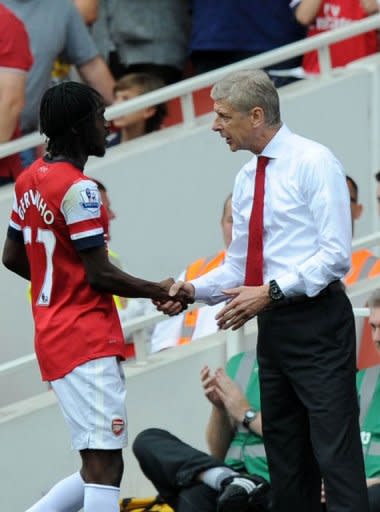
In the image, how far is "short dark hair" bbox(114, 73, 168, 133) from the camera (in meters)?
10.6

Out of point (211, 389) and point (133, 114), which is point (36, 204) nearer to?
point (211, 389)

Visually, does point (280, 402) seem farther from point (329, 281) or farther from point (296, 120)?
point (296, 120)

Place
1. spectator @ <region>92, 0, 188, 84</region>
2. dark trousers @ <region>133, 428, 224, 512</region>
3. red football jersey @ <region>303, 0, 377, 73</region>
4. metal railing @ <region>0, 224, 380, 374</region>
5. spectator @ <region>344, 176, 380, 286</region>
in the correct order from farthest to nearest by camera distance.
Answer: spectator @ <region>92, 0, 188, 84</region> → red football jersey @ <region>303, 0, 377, 73</region> → spectator @ <region>344, 176, 380, 286</region> → metal railing @ <region>0, 224, 380, 374</region> → dark trousers @ <region>133, 428, 224, 512</region>

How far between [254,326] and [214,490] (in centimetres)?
139

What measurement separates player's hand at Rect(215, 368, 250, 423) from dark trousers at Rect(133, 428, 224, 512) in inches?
10.0

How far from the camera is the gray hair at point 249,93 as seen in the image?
670 centimetres

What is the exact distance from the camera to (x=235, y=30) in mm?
10930

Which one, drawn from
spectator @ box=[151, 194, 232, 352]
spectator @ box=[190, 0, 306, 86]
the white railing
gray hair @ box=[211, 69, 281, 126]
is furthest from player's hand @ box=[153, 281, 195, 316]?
spectator @ box=[190, 0, 306, 86]

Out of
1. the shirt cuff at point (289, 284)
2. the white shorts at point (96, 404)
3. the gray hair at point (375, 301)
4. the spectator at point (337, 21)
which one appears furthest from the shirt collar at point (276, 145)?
the spectator at point (337, 21)

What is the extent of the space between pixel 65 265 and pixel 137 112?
13.0ft

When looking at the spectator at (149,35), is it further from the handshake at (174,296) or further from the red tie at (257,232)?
the red tie at (257,232)

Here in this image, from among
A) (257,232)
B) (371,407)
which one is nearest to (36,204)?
(257,232)

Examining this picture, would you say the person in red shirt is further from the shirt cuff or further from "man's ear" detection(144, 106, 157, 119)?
"man's ear" detection(144, 106, 157, 119)

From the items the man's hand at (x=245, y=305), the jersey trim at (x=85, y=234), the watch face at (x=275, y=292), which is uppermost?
the jersey trim at (x=85, y=234)
